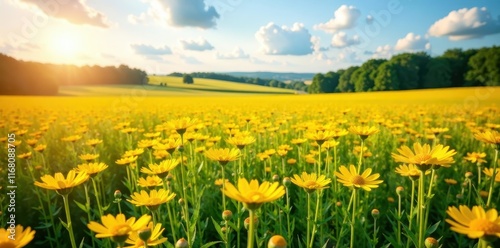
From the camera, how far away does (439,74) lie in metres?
43.5

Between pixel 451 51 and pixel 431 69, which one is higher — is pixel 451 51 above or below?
above

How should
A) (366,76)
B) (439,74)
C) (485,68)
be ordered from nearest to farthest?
(485,68) < (439,74) < (366,76)

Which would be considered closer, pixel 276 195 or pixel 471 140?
pixel 276 195

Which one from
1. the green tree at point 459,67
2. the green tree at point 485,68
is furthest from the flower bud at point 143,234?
the green tree at point 459,67

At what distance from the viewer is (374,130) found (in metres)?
2.24

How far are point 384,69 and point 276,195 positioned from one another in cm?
4926

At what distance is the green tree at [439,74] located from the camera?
43375 millimetres

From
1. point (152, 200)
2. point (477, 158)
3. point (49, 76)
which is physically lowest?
point (477, 158)

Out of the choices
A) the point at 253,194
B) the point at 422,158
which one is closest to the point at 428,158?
the point at 422,158

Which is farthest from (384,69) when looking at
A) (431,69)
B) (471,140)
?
(471,140)

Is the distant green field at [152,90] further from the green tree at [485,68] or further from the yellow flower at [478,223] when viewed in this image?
the green tree at [485,68]

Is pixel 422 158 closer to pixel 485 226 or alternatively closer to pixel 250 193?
pixel 485 226

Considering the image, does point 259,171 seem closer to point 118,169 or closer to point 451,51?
point 118,169

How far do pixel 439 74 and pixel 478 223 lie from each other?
51553 millimetres
